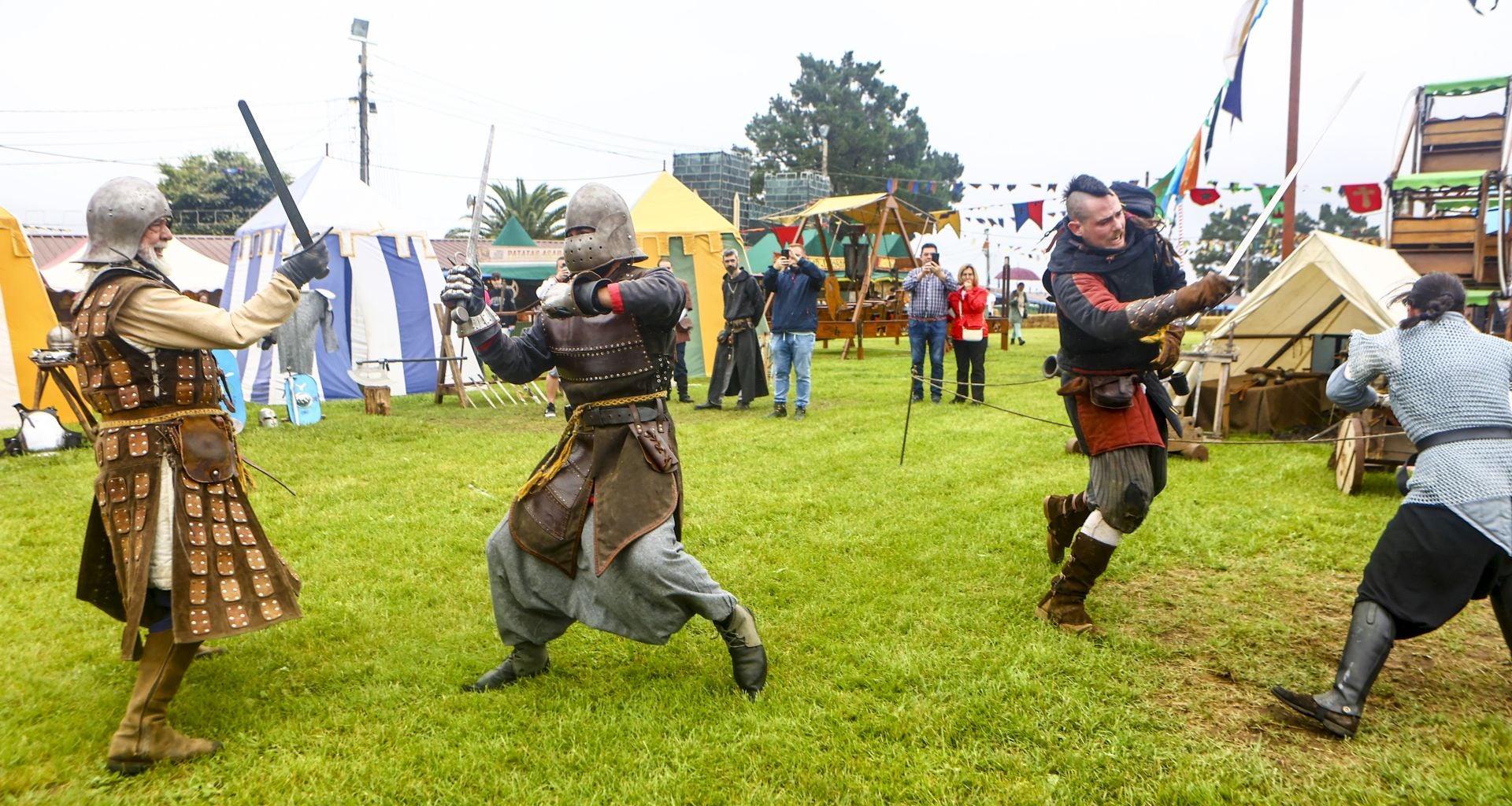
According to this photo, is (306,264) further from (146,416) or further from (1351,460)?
(1351,460)

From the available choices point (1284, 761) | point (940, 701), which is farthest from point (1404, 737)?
point (940, 701)

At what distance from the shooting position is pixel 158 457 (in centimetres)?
267

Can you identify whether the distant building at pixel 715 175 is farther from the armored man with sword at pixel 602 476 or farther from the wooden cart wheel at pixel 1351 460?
the armored man with sword at pixel 602 476

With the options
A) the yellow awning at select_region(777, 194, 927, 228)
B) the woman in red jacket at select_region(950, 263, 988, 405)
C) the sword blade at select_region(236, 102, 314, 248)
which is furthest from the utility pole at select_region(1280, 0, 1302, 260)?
the sword blade at select_region(236, 102, 314, 248)

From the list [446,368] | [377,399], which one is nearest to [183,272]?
[446,368]

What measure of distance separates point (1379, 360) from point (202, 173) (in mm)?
34301

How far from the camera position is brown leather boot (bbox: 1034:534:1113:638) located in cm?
342

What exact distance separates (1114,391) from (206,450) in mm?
3068

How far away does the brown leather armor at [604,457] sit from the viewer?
2.87 meters

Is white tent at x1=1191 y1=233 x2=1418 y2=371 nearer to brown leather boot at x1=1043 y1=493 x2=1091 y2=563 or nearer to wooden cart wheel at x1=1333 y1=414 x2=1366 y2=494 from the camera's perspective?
wooden cart wheel at x1=1333 y1=414 x2=1366 y2=494

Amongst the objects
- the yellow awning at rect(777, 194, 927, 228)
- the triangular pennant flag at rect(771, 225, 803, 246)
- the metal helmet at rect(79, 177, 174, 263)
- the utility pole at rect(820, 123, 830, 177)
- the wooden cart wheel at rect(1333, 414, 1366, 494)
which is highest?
the utility pole at rect(820, 123, 830, 177)

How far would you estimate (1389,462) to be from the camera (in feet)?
17.7

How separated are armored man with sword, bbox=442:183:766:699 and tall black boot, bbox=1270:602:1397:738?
1.75 meters

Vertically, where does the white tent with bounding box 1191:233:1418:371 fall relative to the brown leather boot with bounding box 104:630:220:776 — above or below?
above
